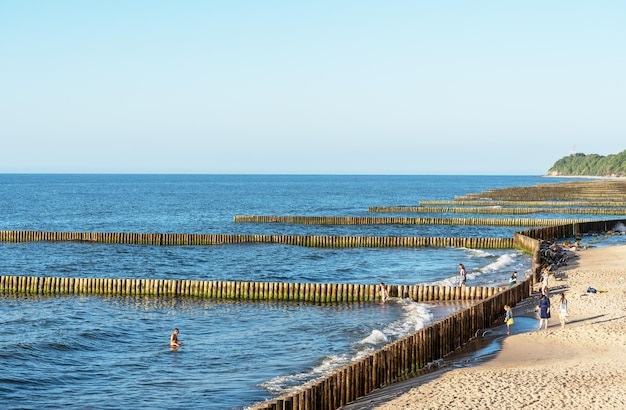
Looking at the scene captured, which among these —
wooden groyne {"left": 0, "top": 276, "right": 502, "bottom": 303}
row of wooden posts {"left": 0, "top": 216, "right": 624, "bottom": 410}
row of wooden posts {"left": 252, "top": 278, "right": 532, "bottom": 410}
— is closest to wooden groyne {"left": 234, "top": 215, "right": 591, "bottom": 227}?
row of wooden posts {"left": 0, "top": 216, "right": 624, "bottom": 410}

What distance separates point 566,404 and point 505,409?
1.90 metres

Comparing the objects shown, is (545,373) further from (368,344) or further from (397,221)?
(397,221)

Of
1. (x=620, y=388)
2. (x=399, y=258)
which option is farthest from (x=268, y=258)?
(x=620, y=388)

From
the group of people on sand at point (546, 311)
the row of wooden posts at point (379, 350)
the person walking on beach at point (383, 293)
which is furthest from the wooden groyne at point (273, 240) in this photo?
the group of people on sand at point (546, 311)

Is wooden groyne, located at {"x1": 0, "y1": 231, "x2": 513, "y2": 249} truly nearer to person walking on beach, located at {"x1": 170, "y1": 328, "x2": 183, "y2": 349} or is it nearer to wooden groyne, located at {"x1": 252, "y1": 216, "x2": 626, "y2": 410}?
wooden groyne, located at {"x1": 252, "y1": 216, "x2": 626, "y2": 410}

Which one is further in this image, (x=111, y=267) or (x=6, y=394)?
(x=111, y=267)

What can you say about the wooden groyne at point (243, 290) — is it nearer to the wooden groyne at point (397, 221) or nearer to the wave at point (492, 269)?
the wave at point (492, 269)

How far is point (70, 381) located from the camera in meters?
28.0

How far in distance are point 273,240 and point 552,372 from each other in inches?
2036

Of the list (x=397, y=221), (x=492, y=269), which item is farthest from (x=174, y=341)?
(x=397, y=221)

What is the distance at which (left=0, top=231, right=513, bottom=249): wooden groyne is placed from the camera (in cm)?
7294

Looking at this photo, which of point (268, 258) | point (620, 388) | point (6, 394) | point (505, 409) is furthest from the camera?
point (268, 258)

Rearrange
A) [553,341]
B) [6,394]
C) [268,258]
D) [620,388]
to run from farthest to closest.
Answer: [268,258], [553,341], [6,394], [620,388]

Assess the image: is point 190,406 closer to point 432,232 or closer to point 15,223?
point 432,232
